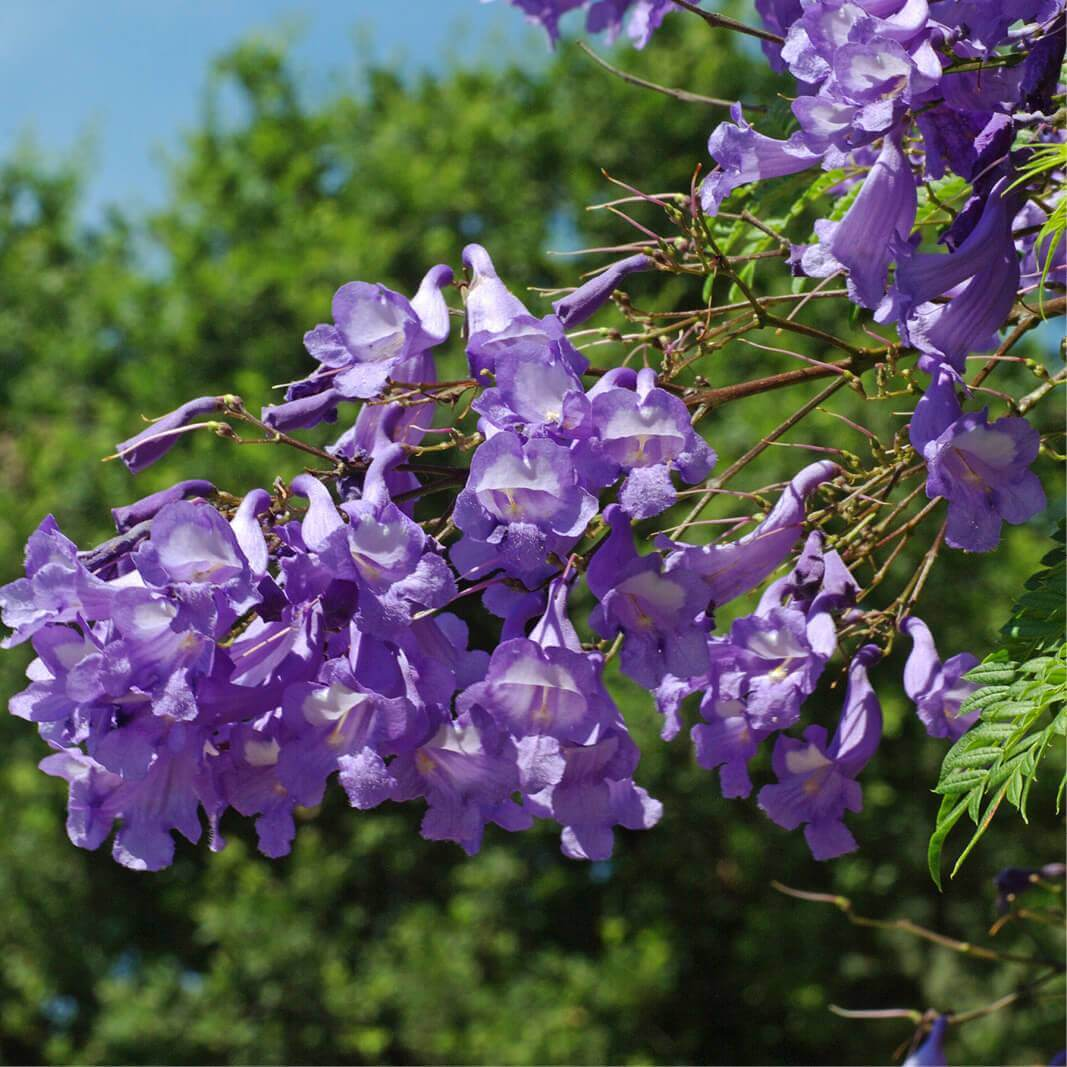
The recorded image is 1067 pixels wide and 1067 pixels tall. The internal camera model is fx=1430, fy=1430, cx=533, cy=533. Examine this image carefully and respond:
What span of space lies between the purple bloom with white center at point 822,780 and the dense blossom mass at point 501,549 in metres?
0.20

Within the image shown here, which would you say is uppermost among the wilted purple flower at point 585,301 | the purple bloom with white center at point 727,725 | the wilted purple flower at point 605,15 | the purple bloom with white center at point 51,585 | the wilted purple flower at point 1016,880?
the wilted purple flower at point 605,15

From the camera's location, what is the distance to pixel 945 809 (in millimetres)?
1377

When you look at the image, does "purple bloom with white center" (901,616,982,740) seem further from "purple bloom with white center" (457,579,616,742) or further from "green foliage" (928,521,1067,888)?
"purple bloom with white center" (457,579,616,742)

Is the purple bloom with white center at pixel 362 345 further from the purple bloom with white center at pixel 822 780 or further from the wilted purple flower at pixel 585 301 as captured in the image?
the purple bloom with white center at pixel 822 780

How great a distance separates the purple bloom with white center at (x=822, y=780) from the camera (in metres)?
1.71

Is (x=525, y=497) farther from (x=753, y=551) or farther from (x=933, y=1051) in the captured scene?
(x=933, y=1051)

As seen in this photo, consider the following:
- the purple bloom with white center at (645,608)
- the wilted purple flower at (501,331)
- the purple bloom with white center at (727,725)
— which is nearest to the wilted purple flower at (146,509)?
the wilted purple flower at (501,331)

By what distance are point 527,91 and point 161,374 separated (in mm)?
4376

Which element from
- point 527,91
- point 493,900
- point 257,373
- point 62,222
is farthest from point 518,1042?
point 62,222

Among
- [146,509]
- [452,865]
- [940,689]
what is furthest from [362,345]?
[452,865]

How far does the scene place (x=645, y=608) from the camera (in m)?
1.37

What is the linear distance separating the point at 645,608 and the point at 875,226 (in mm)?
423

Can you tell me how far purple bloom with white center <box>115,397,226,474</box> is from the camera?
60.8 inches

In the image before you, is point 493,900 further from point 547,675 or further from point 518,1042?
point 547,675
